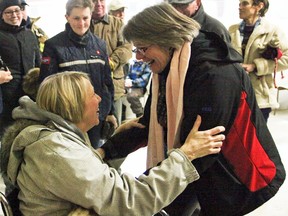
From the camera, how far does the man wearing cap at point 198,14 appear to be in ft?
7.68

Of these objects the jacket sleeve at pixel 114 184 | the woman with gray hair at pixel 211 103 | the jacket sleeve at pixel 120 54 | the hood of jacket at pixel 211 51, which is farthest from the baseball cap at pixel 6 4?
the jacket sleeve at pixel 114 184

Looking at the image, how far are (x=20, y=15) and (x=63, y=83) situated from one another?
1.80 meters

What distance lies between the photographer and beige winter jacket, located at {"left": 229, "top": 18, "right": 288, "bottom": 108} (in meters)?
2.75

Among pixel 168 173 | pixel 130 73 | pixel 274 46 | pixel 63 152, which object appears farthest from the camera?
pixel 130 73

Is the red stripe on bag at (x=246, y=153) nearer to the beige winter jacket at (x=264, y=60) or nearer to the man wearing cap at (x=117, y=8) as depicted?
the beige winter jacket at (x=264, y=60)

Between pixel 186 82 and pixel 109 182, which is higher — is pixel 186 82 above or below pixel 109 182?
above

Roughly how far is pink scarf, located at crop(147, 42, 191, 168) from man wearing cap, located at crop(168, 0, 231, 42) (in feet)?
2.62

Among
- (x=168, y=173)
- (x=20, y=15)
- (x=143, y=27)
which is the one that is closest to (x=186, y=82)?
(x=143, y=27)

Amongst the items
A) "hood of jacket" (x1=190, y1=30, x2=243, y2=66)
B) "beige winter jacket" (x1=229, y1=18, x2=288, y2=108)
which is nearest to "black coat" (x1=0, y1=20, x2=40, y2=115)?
"beige winter jacket" (x1=229, y1=18, x2=288, y2=108)

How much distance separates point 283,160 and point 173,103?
2507 mm

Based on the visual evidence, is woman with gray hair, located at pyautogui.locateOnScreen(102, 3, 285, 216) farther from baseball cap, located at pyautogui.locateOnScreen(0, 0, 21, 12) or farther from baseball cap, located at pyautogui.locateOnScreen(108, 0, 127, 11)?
baseball cap, located at pyautogui.locateOnScreen(108, 0, 127, 11)

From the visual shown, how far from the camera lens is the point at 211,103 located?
4.46 ft

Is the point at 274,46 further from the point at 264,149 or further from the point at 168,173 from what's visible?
the point at 168,173

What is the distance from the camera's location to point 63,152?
1.18 meters
